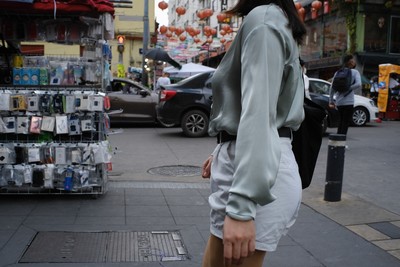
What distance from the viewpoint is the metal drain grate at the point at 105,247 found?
3829 millimetres

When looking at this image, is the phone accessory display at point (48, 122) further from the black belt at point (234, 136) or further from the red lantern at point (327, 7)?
the red lantern at point (327, 7)

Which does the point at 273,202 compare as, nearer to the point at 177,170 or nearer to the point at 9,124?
the point at 9,124

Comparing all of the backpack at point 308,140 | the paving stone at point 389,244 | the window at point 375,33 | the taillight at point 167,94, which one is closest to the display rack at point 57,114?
the paving stone at point 389,244

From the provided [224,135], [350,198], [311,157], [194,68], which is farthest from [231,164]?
[194,68]

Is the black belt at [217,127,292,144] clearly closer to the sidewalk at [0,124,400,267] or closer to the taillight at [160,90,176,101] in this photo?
the sidewalk at [0,124,400,267]

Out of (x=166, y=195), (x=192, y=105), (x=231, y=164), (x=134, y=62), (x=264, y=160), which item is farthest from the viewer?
(x=134, y=62)

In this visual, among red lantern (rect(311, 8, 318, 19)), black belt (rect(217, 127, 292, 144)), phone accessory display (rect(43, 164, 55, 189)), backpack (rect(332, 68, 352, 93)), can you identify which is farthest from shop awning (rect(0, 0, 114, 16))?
red lantern (rect(311, 8, 318, 19))

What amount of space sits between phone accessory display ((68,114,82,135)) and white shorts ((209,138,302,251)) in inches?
153

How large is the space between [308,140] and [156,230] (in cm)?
291

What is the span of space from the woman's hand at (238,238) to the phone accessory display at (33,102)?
436cm

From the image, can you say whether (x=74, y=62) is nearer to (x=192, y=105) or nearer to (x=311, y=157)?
(x=311, y=157)

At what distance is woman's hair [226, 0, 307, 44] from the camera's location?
172cm

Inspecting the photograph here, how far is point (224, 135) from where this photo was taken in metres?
1.78

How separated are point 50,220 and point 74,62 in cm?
194
